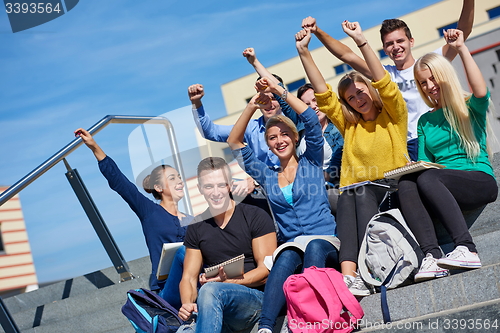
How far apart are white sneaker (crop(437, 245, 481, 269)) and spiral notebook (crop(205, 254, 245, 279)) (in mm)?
1037

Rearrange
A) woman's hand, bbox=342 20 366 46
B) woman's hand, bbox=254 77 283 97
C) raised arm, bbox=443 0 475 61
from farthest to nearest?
raised arm, bbox=443 0 475 61
woman's hand, bbox=254 77 283 97
woman's hand, bbox=342 20 366 46

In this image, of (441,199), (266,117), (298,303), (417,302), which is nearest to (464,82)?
(441,199)

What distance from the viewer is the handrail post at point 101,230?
4.67 metres

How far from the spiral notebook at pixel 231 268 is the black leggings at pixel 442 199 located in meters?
0.94

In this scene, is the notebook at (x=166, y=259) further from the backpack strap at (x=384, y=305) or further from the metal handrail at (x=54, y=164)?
the backpack strap at (x=384, y=305)

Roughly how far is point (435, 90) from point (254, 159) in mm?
1207

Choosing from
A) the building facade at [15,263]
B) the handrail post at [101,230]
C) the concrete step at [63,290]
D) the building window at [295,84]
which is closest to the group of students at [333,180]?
the handrail post at [101,230]

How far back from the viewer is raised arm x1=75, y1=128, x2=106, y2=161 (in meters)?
4.05

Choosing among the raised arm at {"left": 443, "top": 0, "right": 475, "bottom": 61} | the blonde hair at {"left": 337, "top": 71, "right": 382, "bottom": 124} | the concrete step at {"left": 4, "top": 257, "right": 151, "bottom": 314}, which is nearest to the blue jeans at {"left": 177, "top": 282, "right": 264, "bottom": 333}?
the blonde hair at {"left": 337, "top": 71, "right": 382, "bottom": 124}

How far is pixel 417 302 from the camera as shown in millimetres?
2531

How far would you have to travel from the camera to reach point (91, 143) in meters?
4.20

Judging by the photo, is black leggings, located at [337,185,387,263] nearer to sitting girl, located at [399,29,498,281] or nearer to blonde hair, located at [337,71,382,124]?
sitting girl, located at [399,29,498,281]

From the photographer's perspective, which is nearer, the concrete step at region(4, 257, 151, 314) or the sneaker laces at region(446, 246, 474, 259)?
the sneaker laces at region(446, 246, 474, 259)

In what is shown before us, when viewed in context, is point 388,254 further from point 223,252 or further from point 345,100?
point 345,100
